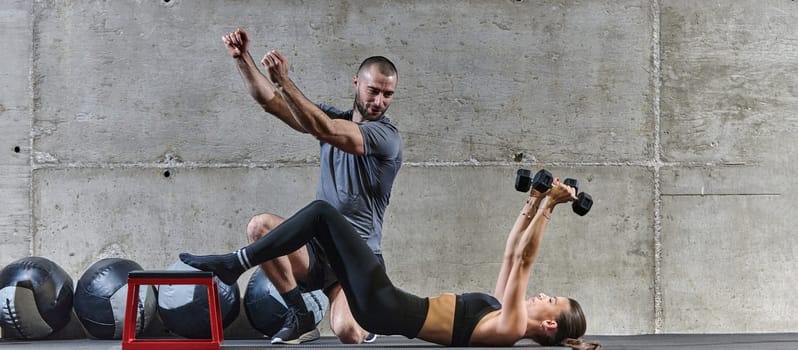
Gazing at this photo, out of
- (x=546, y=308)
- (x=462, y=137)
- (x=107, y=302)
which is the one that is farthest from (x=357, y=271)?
(x=462, y=137)

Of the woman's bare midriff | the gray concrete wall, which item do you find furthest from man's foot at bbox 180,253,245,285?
the gray concrete wall

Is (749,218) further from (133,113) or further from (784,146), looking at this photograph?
(133,113)

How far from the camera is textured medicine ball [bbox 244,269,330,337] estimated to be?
391 centimetres

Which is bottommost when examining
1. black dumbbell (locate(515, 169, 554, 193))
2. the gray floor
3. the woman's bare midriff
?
the gray floor

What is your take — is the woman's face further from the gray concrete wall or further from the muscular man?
the gray concrete wall

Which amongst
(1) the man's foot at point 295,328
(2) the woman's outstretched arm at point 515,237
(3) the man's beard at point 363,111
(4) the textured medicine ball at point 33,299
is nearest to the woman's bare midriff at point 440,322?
(2) the woman's outstretched arm at point 515,237

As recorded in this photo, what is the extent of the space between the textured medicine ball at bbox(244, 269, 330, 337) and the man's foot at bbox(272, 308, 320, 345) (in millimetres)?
32

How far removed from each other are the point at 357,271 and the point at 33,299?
173cm

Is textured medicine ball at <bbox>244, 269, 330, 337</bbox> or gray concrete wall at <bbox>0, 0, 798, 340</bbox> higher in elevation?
gray concrete wall at <bbox>0, 0, 798, 340</bbox>

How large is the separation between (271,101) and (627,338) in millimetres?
2239

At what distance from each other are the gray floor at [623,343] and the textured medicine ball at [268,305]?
0.10 m

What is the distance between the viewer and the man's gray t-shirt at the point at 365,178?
381 cm

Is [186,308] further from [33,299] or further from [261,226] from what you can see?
[33,299]

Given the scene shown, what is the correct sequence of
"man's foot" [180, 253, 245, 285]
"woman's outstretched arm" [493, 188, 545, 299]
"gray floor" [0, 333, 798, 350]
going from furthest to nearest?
"gray floor" [0, 333, 798, 350] → "woman's outstretched arm" [493, 188, 545, 299] → "man's foot" [180, 253, 245, 285]
